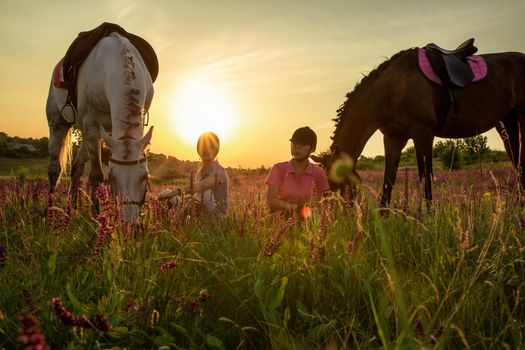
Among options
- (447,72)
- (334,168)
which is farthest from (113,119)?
(447,72)

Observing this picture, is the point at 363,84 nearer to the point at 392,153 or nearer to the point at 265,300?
the point at 392,153

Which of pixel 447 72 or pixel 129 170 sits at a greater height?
pixel 447 72

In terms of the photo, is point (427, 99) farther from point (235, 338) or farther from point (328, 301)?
point (235, 338)

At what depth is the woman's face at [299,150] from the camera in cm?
541

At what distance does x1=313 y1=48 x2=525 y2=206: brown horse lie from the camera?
268 inches

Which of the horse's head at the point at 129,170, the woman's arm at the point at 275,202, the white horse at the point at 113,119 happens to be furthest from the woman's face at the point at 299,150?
the horse's head at the point at 129,170

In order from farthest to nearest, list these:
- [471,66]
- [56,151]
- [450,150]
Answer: [450,150], [56,151], [471,66]

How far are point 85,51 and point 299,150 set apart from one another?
12.4 feet

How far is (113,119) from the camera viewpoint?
4984 millimetres

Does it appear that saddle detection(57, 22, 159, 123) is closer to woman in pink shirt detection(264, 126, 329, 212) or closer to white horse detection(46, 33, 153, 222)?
white horse detection(46, 33, 153, 222)

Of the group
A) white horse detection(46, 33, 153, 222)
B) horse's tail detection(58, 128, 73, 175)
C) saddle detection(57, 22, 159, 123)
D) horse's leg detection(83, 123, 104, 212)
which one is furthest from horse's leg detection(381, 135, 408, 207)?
horse's tail detection(58, 128, 73, 175)

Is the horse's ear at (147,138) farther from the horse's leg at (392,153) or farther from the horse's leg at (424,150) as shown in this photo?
the horse's leg at (424,150)

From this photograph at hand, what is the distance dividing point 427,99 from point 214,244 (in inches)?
212

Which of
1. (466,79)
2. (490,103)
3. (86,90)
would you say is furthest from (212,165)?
(490,103)
